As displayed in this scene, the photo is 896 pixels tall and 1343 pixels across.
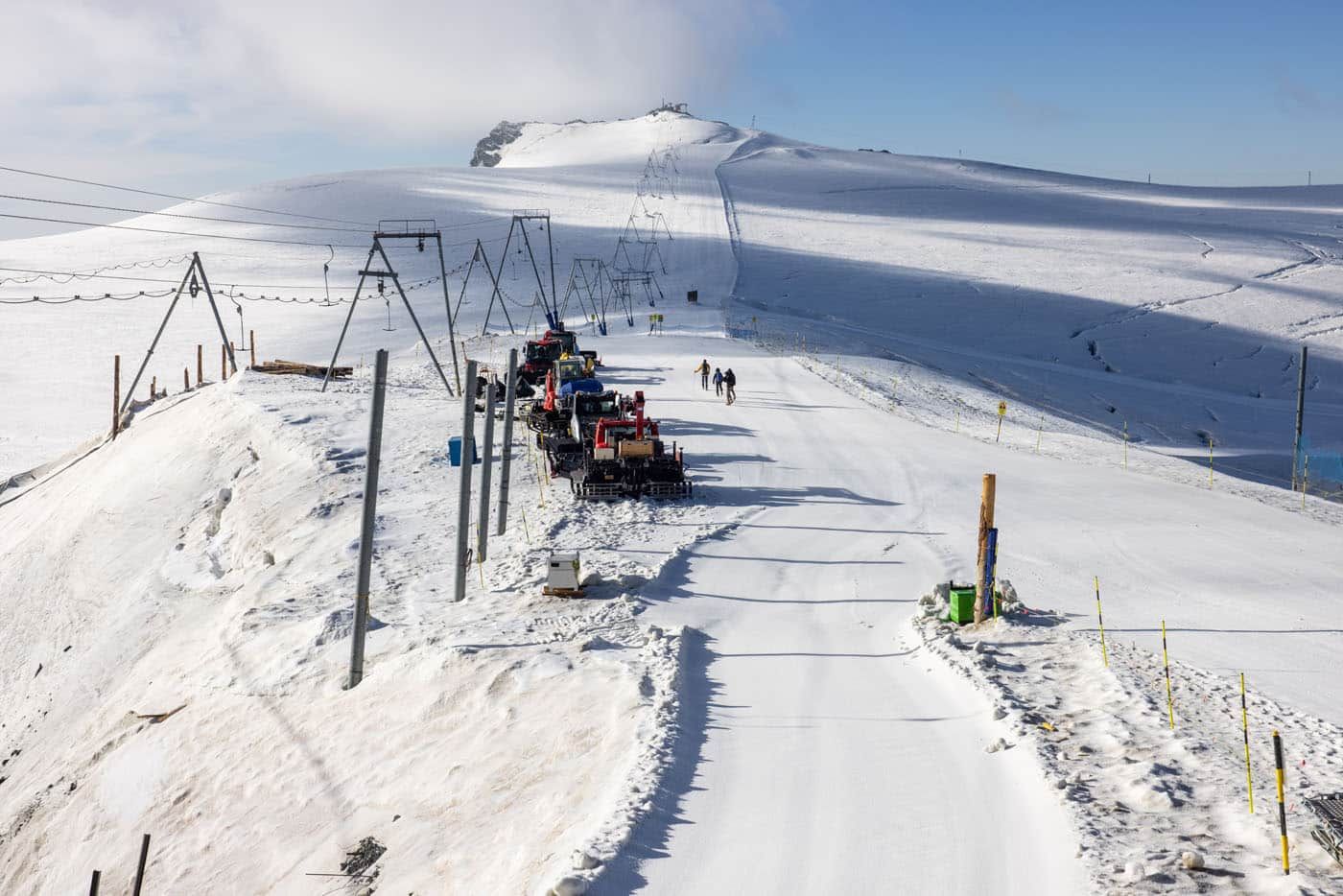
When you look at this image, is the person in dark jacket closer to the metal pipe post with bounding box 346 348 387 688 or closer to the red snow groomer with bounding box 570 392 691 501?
the red snow groomer with bounding box 570 392 691 501

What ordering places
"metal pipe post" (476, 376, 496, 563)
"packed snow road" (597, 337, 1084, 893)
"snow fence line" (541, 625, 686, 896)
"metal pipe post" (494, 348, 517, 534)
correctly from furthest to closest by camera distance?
1. "metal pipe post" (494, 348, 517, 534)
2. "metal pipe post" (476, 376, 496, 563)
3. "packed snow road" (597, 337, 1084, 893)
4. "snow fence line" (541, 625, 686, 896)

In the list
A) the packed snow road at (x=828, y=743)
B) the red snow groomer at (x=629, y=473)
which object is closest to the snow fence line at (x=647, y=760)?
the packed snow road at (x=828, y=743)

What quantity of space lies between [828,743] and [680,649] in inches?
137

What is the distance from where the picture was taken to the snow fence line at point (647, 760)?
32.1 feet

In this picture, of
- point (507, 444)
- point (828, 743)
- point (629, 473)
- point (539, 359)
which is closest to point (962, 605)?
point (828, 743)

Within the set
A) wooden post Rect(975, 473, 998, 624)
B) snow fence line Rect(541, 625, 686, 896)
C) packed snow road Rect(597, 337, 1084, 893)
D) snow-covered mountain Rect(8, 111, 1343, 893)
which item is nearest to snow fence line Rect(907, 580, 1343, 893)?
snow-covered mountain Rect(8, 111, 1343, 893)

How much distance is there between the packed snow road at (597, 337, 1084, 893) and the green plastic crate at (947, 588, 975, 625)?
1025 mm

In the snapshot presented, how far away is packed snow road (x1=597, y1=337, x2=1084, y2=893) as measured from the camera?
1010cm

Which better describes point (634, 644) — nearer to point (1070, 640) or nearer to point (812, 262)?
point (1070, 640)

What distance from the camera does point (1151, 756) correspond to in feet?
38.8

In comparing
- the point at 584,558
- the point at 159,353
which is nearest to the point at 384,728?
the point at 584,558

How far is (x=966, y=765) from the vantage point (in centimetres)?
1218

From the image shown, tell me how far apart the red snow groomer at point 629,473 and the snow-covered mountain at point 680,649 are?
80 centimetres

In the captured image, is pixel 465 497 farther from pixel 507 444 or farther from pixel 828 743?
pixel 828 743
